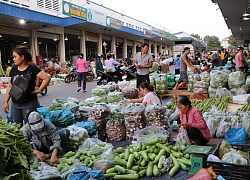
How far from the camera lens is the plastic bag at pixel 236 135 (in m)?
4.71

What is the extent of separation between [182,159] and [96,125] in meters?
2.05

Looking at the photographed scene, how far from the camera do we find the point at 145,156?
4.07 m

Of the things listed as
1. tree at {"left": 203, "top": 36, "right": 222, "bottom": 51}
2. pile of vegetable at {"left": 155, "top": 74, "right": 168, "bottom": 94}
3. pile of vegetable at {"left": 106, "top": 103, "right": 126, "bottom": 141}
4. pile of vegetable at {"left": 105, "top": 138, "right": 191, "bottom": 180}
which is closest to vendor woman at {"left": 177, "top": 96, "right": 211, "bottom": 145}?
pile of vegetable at {"left": 105, "top": 138, "right": 191, "bottom": 180}

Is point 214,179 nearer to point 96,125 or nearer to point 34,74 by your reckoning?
point 34,74

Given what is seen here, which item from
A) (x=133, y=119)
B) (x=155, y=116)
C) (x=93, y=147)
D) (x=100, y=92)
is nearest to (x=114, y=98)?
(x=100, y=92)

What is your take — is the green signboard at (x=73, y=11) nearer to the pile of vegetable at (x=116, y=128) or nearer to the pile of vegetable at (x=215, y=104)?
the pile of vegetable at (x=215, y=104)

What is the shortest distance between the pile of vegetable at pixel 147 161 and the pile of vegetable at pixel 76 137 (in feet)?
2.39

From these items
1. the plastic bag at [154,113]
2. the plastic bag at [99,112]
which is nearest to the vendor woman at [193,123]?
the plastic bag at [154,113]

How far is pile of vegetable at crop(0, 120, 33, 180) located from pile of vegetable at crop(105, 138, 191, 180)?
1.88m

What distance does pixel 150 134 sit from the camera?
477cm

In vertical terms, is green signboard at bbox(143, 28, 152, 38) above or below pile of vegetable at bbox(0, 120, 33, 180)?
above

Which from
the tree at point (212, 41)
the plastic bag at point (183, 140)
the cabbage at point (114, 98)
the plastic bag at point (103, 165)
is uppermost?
the tree at point (212, 41)

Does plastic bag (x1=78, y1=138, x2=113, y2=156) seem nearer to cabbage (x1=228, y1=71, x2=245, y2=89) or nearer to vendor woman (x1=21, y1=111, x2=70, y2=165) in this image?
vendor woman (x1=21, y1=111, x2=70, y2=165)

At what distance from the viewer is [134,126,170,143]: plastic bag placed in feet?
15.2
